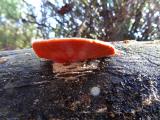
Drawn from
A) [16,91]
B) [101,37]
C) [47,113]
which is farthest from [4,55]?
[101,37]

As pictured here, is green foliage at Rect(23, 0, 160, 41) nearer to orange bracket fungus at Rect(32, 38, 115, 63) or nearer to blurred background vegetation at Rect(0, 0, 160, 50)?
blurred background vegetation at Rect(0, 0, 160, 50)

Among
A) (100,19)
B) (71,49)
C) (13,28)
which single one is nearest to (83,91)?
(71,49)

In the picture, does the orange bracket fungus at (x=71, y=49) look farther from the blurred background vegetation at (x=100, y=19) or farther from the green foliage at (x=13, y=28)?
the green foliage at (x=13, y=28)

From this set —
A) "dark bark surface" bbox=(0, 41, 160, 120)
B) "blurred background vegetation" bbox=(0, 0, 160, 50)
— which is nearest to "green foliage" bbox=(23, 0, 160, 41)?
"blurred background vegetation" bbox=(0, 0, 160, 50)

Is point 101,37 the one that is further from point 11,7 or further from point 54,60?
point 54,60

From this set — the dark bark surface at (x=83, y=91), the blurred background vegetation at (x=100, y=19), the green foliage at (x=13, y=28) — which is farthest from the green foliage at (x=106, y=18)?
the dark bark surface at (x=83, y=91)

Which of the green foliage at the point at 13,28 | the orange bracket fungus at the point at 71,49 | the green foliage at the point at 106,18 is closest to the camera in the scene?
the orange bracket fungus at the point at 71,49
